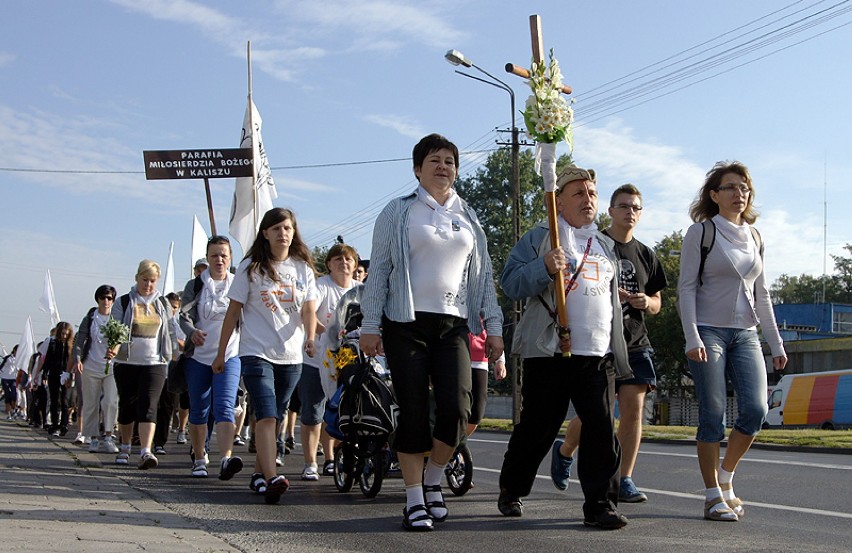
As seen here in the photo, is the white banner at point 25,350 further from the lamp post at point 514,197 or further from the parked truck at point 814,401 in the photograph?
the parked truck at point 814,401

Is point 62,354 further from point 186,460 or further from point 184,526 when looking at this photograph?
point 184,526

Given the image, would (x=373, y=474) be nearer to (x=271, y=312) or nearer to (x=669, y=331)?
(x=271, y=312)

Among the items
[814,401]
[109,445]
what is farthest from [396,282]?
[814,401]

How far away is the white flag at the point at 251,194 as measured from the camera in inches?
668

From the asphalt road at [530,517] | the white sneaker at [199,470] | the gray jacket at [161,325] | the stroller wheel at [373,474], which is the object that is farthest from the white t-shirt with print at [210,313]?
the stroller wheel at [373,474]

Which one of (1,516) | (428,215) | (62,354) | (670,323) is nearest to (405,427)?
(428,215)

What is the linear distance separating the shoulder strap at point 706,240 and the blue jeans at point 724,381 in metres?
0.39

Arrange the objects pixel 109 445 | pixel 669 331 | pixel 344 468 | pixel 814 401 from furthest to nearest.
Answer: pixel 669 331, pixel 814 401, pixel 109 445, pixel 344 468

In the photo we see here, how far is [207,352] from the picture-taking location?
9156mm

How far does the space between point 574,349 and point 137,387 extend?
6375mm

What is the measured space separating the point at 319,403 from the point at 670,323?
156 ft

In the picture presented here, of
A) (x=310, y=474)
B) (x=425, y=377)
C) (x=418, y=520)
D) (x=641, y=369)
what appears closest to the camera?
(x=418, y=520)

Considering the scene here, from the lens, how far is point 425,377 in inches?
235

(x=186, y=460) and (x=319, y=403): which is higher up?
(x=319, y=403)
